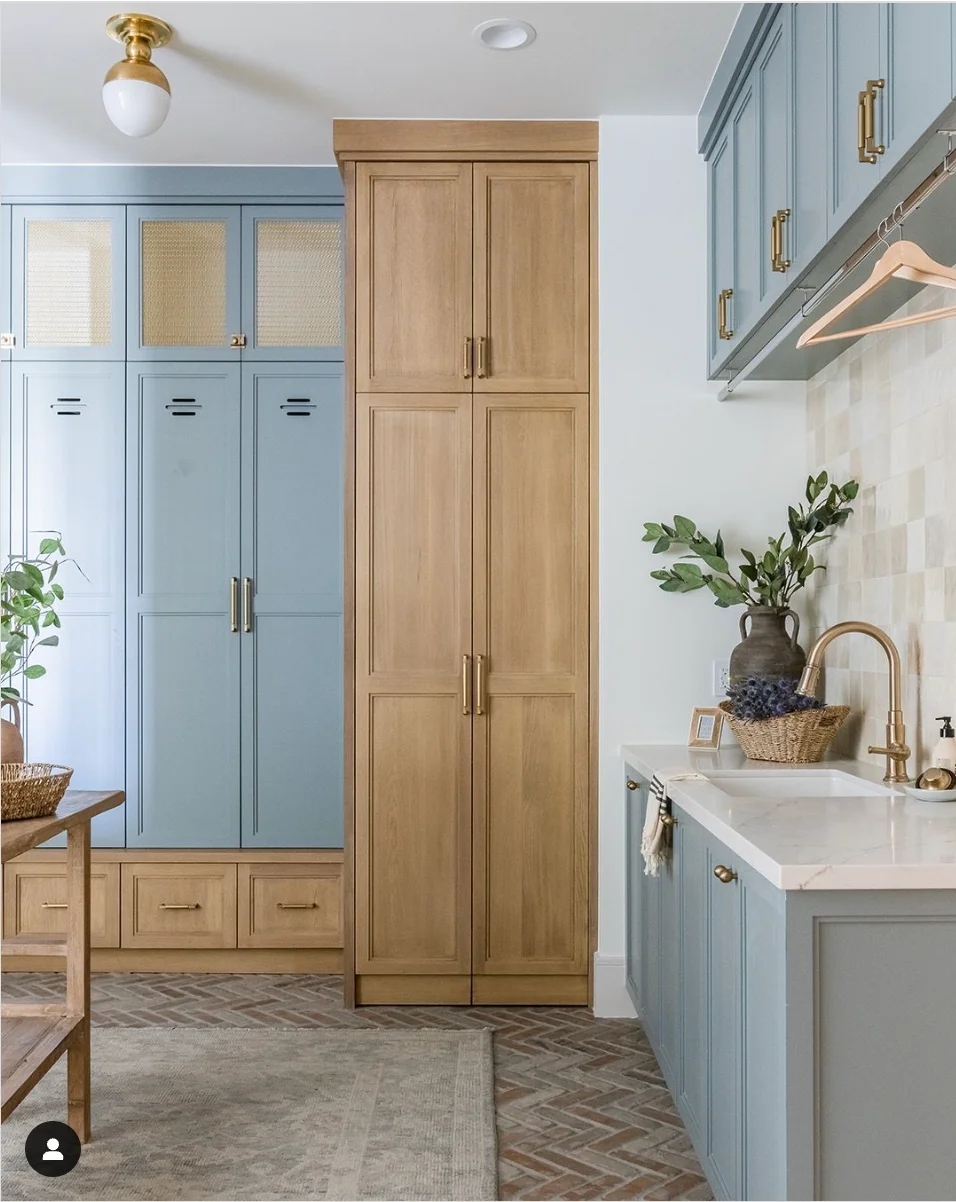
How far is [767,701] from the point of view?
2846 mm

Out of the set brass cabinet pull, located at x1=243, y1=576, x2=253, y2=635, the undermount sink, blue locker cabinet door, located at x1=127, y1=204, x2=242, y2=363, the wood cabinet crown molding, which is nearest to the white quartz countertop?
the undermount sink

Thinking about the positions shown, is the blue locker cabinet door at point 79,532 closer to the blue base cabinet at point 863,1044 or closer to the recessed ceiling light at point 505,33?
the recessed ceiling light at point 505,33

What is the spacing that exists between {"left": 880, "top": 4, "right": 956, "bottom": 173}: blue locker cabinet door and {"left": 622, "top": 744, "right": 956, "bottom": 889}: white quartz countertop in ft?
3.58

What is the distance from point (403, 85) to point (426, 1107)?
9.43ft

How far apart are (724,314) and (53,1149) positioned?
2.74m

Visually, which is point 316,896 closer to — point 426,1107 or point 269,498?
point 426,1107

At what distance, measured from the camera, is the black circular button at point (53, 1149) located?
234cm

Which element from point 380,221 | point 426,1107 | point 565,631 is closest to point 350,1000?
point 426,1107

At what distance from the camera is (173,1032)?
316cm

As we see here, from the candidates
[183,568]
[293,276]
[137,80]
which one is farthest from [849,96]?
[183,568]

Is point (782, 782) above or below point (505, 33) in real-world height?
below

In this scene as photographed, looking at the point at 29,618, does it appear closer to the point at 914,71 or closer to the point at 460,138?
the point at 460,138

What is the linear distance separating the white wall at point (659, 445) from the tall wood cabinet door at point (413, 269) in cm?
47

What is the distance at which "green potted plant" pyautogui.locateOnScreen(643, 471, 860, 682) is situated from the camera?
305cm
